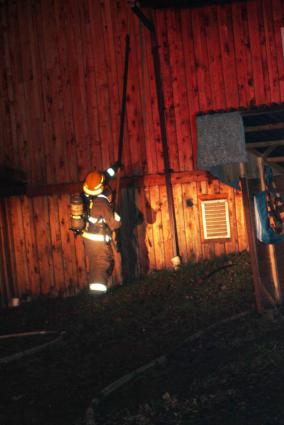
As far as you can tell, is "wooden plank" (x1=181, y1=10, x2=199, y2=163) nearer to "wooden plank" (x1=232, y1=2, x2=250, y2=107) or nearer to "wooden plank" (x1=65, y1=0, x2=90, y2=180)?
"wooden plank" (x1=232, y1=2, x2=250, y2=107)

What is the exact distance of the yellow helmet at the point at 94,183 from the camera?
12609 millimetres

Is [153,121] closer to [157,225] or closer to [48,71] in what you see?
[157,225]

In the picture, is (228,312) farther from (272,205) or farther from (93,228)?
(93,228)

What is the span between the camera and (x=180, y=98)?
46.6 ft

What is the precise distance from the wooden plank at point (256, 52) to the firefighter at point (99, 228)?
3.72 m

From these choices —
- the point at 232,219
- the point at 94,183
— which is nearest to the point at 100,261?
the point at 94,183

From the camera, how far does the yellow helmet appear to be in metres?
12.6

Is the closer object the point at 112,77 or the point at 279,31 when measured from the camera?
the point at 279,31

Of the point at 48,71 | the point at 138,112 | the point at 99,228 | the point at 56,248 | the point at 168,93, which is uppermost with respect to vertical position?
the point at 48,71

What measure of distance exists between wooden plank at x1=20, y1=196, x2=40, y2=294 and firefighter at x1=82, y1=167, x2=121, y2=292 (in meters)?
2.29

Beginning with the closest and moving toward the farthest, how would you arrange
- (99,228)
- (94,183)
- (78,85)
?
(94,183)
(99,228)
(78,85)

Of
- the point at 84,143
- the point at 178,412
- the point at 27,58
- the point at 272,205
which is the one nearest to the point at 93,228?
the point at 84,143

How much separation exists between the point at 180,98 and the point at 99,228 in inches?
141

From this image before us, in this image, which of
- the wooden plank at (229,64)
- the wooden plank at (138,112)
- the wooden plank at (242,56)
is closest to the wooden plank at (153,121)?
the wooden plank at (138,112)
